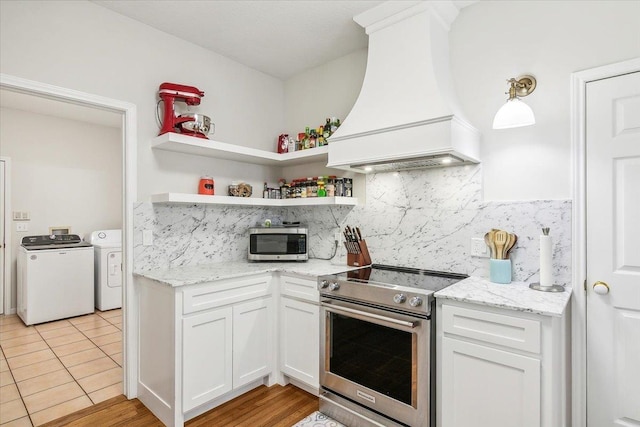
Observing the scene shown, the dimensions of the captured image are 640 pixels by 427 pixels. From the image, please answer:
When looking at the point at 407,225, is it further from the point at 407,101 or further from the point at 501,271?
the point at 407,101

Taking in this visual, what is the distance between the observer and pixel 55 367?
2.91 m

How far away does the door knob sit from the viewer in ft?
5.79

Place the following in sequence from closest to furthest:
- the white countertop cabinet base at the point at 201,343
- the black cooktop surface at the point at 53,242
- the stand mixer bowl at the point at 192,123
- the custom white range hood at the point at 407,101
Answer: the custom white range hood at the point at 407,101
the white countertop cabinet base at the point at 201,343
the stand mixer bowl at the point at 192,123
the black cooktop surface at the point at 53,242

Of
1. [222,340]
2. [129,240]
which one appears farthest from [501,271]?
[129,240]

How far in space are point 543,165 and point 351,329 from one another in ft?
4.97

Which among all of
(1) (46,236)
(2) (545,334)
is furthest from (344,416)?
(1) (46,236)

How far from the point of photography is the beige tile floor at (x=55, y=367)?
2.30 m

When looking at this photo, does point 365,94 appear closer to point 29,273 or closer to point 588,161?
point 588,161

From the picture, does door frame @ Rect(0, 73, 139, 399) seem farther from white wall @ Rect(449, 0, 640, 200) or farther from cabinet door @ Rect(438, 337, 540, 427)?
white wall @ Rect(449, 0, 640, 200)

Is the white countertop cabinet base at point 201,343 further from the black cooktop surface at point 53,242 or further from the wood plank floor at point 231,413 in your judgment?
the black cooktop surface at point 53,242

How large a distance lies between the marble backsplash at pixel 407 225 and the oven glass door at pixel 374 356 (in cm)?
70

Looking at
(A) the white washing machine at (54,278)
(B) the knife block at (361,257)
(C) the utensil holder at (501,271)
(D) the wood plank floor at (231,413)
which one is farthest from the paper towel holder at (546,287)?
(A) the white washing machine at (54,278)

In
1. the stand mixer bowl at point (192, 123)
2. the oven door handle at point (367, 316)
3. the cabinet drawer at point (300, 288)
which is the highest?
the stand mixer bowl at point (192, 123)

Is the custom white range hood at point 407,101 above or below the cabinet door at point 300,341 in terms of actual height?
above
